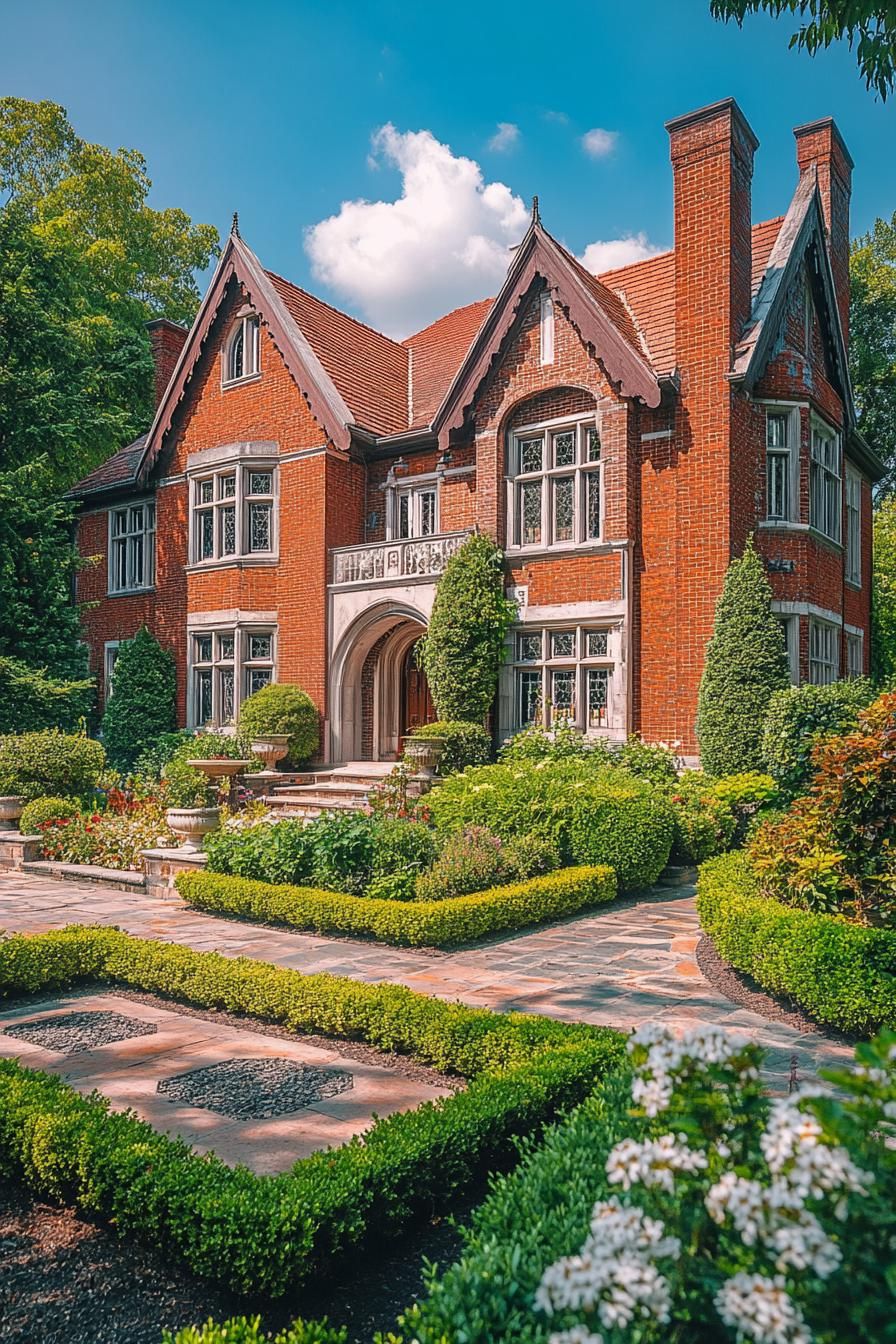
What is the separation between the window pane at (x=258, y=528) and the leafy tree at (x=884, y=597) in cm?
1324

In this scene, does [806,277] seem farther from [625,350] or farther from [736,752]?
[736,752]

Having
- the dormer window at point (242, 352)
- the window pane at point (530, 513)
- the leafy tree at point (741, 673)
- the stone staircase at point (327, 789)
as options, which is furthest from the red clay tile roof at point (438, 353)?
the leafy tree at point (741, 673)

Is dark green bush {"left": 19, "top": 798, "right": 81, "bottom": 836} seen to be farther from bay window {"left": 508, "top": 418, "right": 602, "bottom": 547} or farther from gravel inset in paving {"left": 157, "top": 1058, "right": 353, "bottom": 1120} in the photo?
gravel inset in paving {"left": 157, "top": 1058, "right": 353, "bottom": 1120}

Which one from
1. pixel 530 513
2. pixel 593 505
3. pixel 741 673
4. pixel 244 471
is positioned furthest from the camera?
pixel 244 471

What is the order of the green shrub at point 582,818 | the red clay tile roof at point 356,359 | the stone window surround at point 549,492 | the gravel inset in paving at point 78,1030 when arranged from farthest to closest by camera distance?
the red clay tile roof at point 356,359 → the stone window surround at point 549,492 → the green shrub at point 582,818 → the gravel inset in paving at point 78,1030

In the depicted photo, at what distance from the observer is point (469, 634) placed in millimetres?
17484

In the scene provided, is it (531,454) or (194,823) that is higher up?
(531,454)

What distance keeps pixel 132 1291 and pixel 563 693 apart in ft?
47.9

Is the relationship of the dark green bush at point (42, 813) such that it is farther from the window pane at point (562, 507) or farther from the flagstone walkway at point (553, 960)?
the window pane at point (562, 507)

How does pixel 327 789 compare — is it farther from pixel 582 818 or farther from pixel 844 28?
pixel 844 28

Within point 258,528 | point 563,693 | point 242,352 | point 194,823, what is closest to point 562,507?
point 563,693

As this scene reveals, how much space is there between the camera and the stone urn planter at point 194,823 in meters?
13.0

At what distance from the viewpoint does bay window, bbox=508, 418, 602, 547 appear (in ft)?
56.8

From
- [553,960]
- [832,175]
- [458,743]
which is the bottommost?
[553,960]
